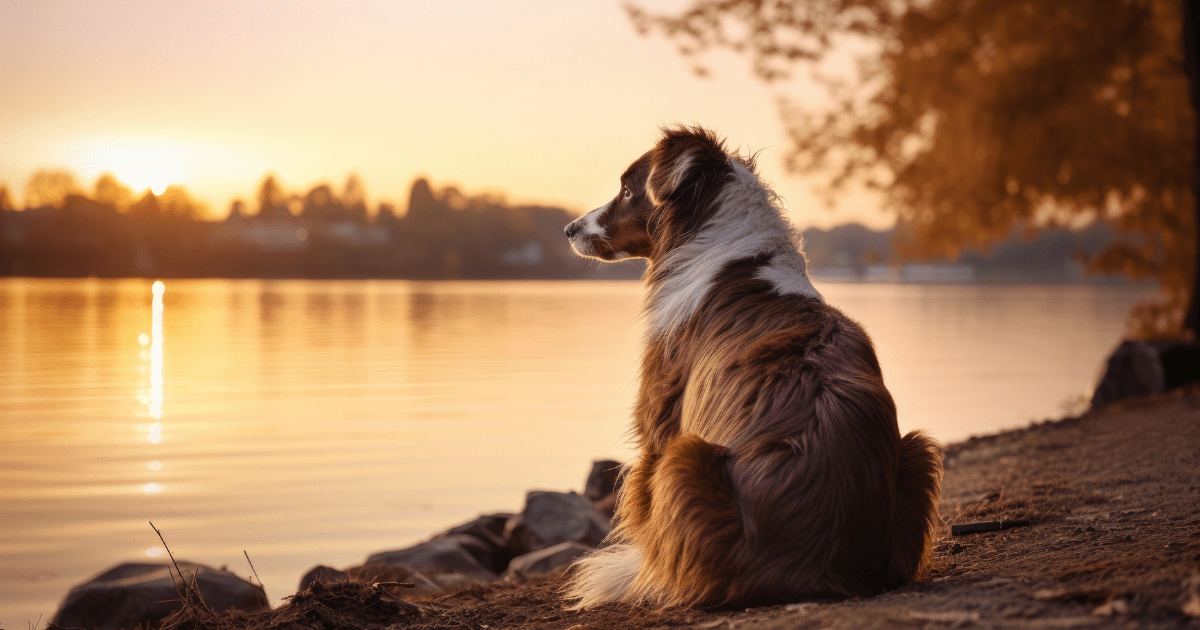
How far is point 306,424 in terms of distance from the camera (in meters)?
14.0

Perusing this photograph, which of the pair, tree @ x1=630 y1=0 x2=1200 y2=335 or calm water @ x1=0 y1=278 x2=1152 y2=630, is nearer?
calm water @ x1=0 y1=278 x2=1152 y2=630

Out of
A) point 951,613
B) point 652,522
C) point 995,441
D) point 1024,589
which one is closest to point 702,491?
point 652,522

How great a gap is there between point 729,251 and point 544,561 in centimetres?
338

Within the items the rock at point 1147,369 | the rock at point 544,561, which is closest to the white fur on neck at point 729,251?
the rock at point 544,561

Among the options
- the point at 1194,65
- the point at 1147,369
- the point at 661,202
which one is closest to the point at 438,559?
the point at 661,202

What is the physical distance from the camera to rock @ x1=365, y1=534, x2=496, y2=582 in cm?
687

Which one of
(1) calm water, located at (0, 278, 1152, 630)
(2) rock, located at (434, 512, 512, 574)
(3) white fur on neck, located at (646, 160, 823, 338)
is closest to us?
(3) white fur on neck, located at (646, 160, 823, 338)

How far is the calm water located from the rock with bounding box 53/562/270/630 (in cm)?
111

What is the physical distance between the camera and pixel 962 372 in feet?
71.5

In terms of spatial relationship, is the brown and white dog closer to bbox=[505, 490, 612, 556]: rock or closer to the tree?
bbox=[505, 490, 612, 556]: rock

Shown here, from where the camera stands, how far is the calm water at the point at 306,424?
27.8 ft

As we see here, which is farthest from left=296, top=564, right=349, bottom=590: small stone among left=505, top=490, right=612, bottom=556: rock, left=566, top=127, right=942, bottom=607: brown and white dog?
left=566, top=127, right=942, bottom=607: brown and white dog

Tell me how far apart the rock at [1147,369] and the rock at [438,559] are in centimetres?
847

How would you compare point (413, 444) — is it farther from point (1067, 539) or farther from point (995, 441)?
point (1067, 539)
